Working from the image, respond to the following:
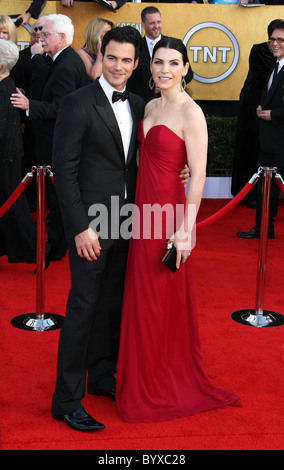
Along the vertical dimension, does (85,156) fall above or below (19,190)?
above

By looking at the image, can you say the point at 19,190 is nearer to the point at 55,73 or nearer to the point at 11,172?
Answer: the point at 11,172

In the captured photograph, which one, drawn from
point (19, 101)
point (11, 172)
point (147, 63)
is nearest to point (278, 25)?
point (147, 63)

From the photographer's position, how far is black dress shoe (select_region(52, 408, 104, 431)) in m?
2.98

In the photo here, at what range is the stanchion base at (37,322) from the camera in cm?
430

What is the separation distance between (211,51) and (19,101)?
396cm

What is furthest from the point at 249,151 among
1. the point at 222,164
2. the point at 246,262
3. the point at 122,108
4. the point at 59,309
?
the point at 122,108

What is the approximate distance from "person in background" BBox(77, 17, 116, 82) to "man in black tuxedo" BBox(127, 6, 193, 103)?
1031 mm

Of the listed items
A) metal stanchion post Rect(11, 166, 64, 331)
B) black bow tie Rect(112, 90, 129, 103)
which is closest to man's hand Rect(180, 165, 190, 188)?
black bow tie Rect(112, 90, 129, 103)

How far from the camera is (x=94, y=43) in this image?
5.89 meters

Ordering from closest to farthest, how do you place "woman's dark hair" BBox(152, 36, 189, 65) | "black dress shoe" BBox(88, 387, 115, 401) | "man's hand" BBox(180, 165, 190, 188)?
"woman's dark hair" BBox(152, 36, 189, 65) < "man's hand" BBox(180, 165, 190, 188) < "black dress shoe" BBox(88, 387, 115, 401)

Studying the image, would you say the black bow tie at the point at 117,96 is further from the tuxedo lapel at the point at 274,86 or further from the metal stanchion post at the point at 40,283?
the tuxedo lapel at the point at 274,86

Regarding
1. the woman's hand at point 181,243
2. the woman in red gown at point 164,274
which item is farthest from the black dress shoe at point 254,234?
the woman's hand at point 181,243

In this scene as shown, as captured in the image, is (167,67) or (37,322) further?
(37,322)

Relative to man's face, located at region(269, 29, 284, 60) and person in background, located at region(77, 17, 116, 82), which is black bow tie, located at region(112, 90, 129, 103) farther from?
man's face, located at region(269, 29, 284, 60)
